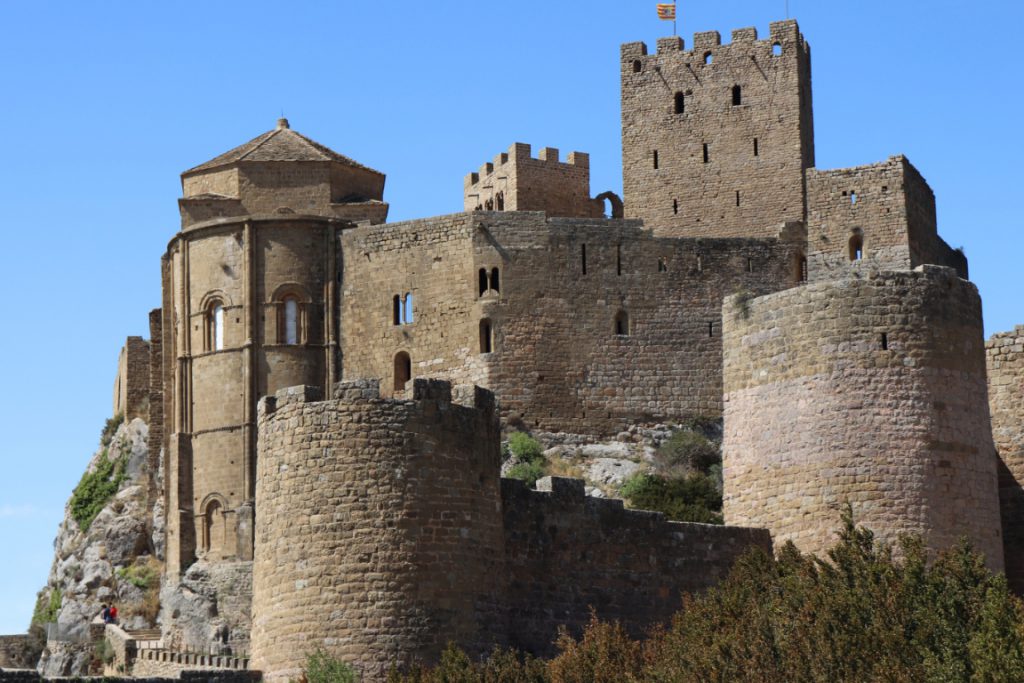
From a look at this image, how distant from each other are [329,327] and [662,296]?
755cm

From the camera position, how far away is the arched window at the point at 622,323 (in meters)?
49.5

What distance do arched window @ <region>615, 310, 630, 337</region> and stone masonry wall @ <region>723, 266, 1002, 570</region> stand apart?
20.4 meters

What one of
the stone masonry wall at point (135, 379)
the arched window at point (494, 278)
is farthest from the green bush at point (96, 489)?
the arched window at point (494, 278)

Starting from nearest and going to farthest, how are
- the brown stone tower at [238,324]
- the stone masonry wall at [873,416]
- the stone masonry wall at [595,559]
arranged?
the stone masonry wall at [595,559], the stone masonry wall at [873,416], the brown stone tower at [238,324]

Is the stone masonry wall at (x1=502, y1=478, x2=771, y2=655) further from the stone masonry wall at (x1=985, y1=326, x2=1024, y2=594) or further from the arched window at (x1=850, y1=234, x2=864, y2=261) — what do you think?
the arched window at (x1=850, y1=234, x2=864, y2=261)

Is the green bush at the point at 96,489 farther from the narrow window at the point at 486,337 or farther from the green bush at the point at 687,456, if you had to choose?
the green bush at the point at 687,456

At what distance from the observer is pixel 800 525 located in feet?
92.9

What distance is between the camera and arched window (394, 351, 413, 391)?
50.3 meters

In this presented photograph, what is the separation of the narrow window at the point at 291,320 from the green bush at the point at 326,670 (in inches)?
1026

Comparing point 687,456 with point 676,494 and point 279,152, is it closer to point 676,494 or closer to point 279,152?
point 676,494

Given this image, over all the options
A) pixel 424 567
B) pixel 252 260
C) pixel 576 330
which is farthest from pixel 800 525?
pixel 252 260

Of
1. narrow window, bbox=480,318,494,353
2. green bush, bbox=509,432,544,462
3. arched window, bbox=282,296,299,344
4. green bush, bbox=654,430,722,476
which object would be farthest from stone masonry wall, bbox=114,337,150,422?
green bush, bbox=654,430,722,476

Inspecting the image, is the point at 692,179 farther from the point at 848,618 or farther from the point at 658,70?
the point at 848,618

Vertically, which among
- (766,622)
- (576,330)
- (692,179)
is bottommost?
(766,622)
